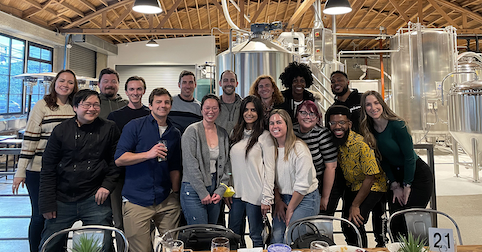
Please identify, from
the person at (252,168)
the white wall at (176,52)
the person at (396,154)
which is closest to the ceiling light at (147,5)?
the person at (252,168)

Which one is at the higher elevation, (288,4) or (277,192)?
(288,4)

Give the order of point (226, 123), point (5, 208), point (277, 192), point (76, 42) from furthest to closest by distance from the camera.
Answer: point (76, 42) < point (5, 208) < point (226, 123) < point (277, 192)

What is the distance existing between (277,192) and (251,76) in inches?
70.9

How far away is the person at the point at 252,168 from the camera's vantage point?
2.12 meters

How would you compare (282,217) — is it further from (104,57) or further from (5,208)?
(104,57)

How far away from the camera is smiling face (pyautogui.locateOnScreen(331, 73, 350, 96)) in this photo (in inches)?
115

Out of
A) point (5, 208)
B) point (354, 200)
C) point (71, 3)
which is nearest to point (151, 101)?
point (354, 200)

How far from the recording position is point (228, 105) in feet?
8.78

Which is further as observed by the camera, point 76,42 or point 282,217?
point 76,42

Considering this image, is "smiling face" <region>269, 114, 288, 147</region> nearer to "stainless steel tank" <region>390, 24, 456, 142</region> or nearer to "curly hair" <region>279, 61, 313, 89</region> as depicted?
"curly hair" <region>279, 61, 313, 89</region>

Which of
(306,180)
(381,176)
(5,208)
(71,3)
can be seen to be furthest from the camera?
(71,3)

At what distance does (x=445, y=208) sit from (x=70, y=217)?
4.67m

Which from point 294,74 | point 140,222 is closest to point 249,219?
point 140,222

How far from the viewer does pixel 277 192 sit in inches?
86.9
